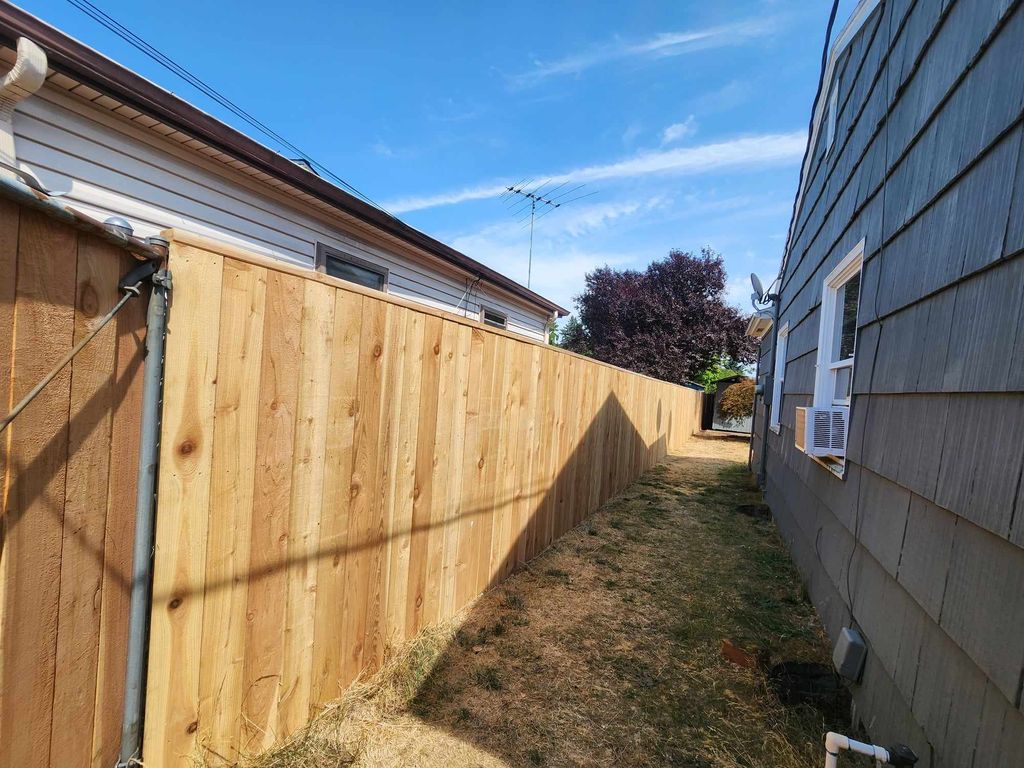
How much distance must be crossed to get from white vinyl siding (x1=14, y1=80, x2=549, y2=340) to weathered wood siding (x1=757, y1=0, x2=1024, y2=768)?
421 cm

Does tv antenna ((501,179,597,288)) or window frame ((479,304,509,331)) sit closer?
window frame ((479,304,509,331))

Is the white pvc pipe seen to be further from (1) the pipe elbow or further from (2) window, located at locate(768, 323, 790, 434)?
(2) window, located at locate(768, 323, 790, 434)

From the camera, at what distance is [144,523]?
1277 mm

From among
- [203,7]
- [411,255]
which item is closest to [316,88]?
[203,7]

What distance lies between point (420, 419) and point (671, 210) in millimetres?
11748

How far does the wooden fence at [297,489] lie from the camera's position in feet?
4.46

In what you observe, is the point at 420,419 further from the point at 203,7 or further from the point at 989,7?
the point at 203,7

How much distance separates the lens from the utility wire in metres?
5.98

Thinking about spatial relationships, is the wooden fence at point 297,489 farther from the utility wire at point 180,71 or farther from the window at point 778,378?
the window at point 778,378

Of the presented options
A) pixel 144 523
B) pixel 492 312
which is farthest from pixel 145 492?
pixel 492 312

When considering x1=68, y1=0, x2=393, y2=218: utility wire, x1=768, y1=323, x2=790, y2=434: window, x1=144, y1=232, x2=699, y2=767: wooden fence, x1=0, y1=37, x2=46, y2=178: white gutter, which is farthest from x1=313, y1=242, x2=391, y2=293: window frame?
x1=768, y1=323, x2=790, y2=434: window

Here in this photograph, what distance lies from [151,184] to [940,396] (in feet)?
14.4

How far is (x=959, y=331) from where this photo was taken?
1487 mm

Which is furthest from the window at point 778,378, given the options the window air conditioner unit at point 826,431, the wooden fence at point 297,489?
the wooden fence at point 297,489
